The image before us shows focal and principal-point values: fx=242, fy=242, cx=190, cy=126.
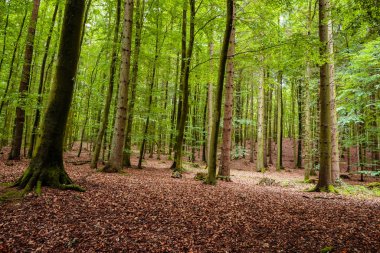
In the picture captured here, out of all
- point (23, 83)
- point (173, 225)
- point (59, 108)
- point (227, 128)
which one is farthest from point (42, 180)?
point (23, 83)

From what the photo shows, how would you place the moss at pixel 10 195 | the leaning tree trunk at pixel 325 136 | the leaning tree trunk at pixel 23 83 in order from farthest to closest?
the leaning tree trunk at pixel 23 83 → the leaning tree trunk at pixel 325 136 → the moss at pixel 10 195

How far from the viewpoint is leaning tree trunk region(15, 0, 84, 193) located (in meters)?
5.47

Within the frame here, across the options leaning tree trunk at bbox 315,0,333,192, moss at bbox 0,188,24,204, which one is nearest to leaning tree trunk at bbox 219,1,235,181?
leaning tree trunk at bbox 315,0,333,192

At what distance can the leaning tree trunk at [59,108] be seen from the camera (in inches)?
215

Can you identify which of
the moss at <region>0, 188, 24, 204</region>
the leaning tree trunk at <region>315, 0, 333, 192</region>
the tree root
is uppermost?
the leaning tree trunk at <region>315, 0, 333, 192</region>

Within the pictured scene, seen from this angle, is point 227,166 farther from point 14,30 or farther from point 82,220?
point 14,30

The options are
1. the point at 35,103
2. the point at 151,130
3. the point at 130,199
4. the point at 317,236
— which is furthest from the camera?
the point at 151,130

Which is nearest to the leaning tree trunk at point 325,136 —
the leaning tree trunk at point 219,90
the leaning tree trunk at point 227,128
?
the leaning tree trunk at point 219,90

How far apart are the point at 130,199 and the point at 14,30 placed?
493 inches

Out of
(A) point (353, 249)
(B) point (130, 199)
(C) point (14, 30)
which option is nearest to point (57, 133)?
(B) point (130, 199)

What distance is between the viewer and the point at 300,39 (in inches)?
299

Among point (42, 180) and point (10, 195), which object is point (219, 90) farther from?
point (10, 195)

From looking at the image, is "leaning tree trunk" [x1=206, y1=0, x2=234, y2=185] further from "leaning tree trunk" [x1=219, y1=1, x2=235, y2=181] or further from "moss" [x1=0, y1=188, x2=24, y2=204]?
"moss" [x1=0, y1=188, x2=24, y2=204]

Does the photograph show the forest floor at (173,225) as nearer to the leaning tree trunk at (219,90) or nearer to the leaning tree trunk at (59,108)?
the leaning tree trunk at (59,108)
